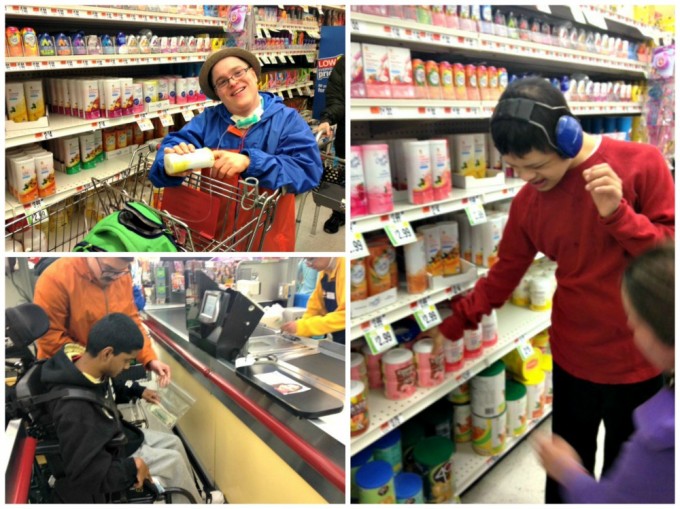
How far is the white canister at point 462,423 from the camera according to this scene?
2275mm

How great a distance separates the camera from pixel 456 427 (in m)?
2.32

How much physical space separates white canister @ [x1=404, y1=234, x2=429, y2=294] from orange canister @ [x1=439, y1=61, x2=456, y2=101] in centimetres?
51

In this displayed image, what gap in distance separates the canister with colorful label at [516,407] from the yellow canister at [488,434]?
0.12 m

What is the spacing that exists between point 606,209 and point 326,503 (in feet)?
3.18

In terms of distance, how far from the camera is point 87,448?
109cm

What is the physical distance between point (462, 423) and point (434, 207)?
110cm

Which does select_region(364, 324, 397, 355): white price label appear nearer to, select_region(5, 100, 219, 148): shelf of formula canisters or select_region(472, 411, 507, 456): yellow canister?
select_region(472, 411, 507, 456): yellow canister

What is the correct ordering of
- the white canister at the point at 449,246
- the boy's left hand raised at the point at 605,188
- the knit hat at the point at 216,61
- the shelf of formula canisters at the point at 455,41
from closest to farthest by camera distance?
the boy's left hand raised at the point at 605,188
the shelf of formula canisters at the point at 455,41
the knit hat at the point at 216,61
the white canister at the point at 449,246

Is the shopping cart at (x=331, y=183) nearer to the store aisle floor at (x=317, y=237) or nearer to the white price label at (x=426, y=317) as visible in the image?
the store aisle floor at (x=317, y=237)

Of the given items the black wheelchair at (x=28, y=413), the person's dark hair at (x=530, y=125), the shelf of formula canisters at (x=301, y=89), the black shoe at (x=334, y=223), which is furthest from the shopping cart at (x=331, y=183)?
the black wheelchair at (x=28, y=413)

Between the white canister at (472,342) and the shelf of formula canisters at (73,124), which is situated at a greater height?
the shelf of formula canisters at (73,124)

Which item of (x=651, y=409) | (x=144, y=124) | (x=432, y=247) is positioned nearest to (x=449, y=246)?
(x=432, y=247)

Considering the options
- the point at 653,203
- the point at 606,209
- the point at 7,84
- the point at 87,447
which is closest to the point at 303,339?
the point at 87,447

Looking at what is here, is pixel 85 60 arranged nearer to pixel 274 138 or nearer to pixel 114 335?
pixel 274 138
